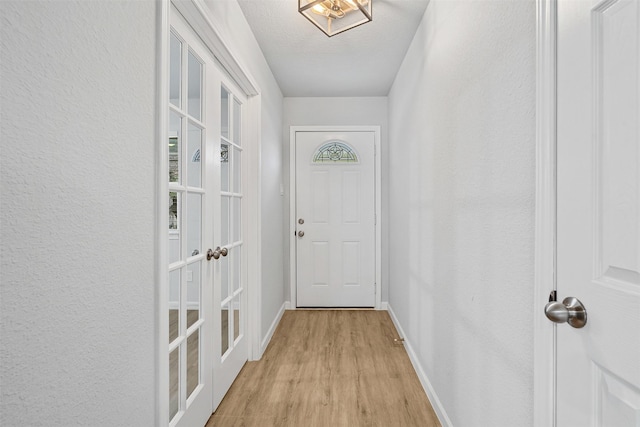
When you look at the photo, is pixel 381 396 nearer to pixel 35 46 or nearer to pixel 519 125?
pixel 519 125

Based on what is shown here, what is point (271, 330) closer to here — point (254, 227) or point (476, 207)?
point (254, 227)

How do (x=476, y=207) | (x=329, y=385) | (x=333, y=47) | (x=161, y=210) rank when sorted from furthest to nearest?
1. (x=333, y=47)
2. (x=329, y=385)
3. (x=476, y=207)
4. (x=161, y=210)

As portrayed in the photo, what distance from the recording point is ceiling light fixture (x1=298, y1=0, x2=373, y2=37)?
1.90m

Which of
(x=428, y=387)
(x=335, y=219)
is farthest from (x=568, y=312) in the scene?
(x=335, y=219)

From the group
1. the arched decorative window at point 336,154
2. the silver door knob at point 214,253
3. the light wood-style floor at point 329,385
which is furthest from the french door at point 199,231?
the arched decorative window at point 336,154

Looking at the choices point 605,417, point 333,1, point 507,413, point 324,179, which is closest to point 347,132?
point 324,179

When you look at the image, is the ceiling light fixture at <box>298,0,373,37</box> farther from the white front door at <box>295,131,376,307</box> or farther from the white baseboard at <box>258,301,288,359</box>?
the white baseboard at <box>258,301,288,359</box>

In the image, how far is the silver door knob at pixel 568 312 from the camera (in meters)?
0.79

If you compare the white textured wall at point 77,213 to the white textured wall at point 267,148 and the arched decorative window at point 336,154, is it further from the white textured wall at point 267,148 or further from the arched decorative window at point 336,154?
the arched decorative window at point 336,154

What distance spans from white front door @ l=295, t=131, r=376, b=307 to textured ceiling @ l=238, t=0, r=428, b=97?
0.59 m

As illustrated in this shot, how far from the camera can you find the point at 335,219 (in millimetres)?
3844

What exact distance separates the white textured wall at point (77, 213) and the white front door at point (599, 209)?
3.94 ft

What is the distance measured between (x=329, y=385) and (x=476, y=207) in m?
1.49

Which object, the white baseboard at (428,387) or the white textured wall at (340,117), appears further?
the white textured wall at (340,117)
